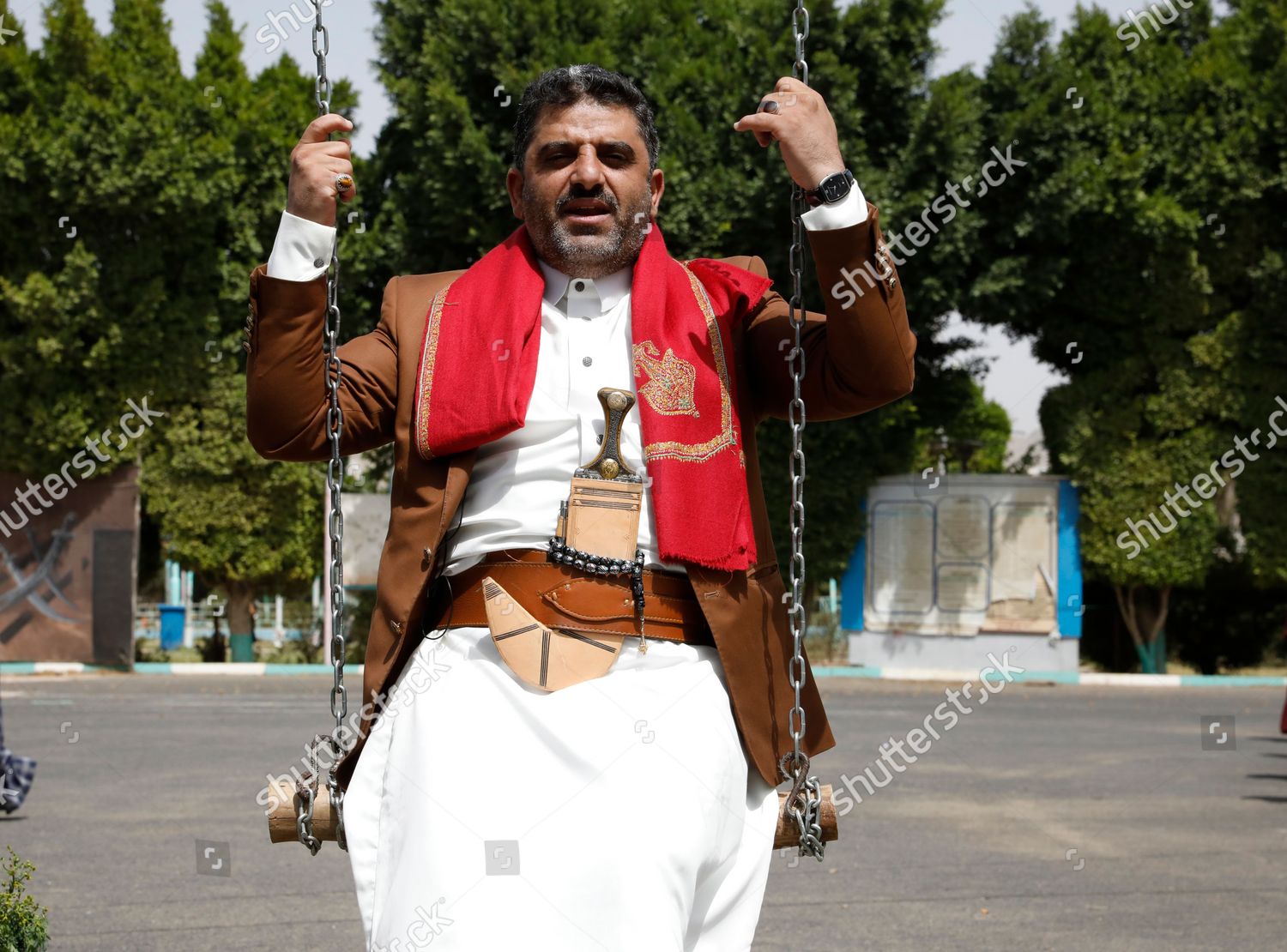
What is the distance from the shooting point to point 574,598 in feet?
9.96

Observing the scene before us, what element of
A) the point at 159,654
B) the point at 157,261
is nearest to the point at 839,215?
the point at 157,261

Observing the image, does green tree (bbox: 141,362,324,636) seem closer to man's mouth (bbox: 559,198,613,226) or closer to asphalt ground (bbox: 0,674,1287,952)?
asphalt ground (bbox: 0,674,1287,952)

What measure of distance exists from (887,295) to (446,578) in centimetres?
103

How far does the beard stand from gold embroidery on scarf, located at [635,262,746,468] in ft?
0.59

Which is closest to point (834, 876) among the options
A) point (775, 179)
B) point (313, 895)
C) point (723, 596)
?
point (313, 895)

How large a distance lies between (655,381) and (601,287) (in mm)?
318

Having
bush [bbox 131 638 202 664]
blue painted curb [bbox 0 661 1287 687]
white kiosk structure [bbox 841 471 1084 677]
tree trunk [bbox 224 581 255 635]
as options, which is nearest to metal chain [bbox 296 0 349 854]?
blue painted curb [bbox 0 661 1287 687]

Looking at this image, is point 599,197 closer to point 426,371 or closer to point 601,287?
point 601,287

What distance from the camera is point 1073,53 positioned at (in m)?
24.4

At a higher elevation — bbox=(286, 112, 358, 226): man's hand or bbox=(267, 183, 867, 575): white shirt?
bbox=(286, 112, 358, 226): man's hand

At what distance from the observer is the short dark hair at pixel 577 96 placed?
3273mm

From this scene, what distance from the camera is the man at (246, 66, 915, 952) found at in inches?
113

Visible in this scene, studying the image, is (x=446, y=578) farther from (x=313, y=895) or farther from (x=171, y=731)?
(x=171, y=731)

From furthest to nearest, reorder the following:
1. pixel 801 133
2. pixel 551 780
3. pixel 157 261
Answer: pixel 157 261 < pixel 801 133 < pixel 551 780
